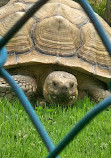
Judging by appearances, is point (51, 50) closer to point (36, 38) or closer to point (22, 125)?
point (36, 38)

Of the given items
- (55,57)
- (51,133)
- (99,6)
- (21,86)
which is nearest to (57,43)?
(55,57)

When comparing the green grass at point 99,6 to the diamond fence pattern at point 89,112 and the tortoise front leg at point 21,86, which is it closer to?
the tortoise front leg at point 21,86

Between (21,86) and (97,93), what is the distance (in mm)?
747

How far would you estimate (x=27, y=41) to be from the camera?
146 inches

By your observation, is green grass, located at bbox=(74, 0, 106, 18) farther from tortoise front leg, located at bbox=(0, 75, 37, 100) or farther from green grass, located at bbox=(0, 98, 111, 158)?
green grass, located at bbox=(0, 98, 111, 158)

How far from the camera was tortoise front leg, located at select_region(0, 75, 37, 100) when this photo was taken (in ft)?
11.5

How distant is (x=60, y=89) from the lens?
3363mm

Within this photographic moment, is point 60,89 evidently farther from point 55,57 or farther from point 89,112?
point 89,112

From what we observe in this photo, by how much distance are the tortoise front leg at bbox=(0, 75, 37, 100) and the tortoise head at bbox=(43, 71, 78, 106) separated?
15 centimetres

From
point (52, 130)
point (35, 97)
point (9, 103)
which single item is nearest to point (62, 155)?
point (52, 130)

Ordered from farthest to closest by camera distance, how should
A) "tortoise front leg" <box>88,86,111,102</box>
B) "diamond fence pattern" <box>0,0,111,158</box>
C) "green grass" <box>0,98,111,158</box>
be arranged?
"tortoise front leg" <box>88,86,111,102</box>
"green grass" <box>0,98,111,158</box>
"diamond fence pattern" <box>0,0,111,158</box>

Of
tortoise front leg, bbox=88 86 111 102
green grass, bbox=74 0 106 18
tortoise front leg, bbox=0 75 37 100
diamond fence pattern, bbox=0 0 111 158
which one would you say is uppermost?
diamond fence pattern, bbox=0 0 111 158

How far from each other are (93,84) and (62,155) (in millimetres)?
1739

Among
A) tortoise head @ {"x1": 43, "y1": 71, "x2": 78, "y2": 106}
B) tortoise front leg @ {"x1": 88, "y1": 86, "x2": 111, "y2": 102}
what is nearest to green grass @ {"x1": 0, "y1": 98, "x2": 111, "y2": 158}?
tortoise head @ {"x1": 43, "y1": 71, "x2": 78, "y2": 106}
